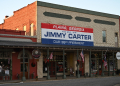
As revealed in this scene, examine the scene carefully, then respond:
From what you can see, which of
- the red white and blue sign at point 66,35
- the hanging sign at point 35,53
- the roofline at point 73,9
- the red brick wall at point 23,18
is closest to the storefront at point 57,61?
the hanging sign at point 35,53

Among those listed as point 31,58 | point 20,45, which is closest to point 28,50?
point 31,58

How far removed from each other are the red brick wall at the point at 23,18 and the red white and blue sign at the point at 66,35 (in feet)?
7.73

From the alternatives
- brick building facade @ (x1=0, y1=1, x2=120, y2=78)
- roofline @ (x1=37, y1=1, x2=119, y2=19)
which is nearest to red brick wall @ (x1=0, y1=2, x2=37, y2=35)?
brick building facade @ (x1=0, y1=1, x2=120, y2=78)

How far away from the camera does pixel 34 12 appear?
3038cm

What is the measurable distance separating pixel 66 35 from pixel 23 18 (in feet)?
23.8

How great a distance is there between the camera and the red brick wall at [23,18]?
30.8 meters

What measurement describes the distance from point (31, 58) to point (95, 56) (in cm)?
1306

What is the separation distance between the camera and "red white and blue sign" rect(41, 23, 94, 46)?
99.1ft

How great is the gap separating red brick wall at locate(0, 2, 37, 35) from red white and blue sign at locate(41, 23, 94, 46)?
7.73 ft

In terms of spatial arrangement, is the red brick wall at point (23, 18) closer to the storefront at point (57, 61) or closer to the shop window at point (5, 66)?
the storefront at point (57, 61)

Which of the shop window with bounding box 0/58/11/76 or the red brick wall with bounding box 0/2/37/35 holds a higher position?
the red brick wall with bounding box 0/2/37/35

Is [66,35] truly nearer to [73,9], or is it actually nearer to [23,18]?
[73,9]

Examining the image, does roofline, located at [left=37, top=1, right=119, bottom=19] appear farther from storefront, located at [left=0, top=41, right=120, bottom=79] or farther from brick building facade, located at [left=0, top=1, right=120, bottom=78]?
storefront, located at [left=0, top=41, right=120, bottom=79]

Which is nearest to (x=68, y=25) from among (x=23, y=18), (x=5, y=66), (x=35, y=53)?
(x=23, y=18)
